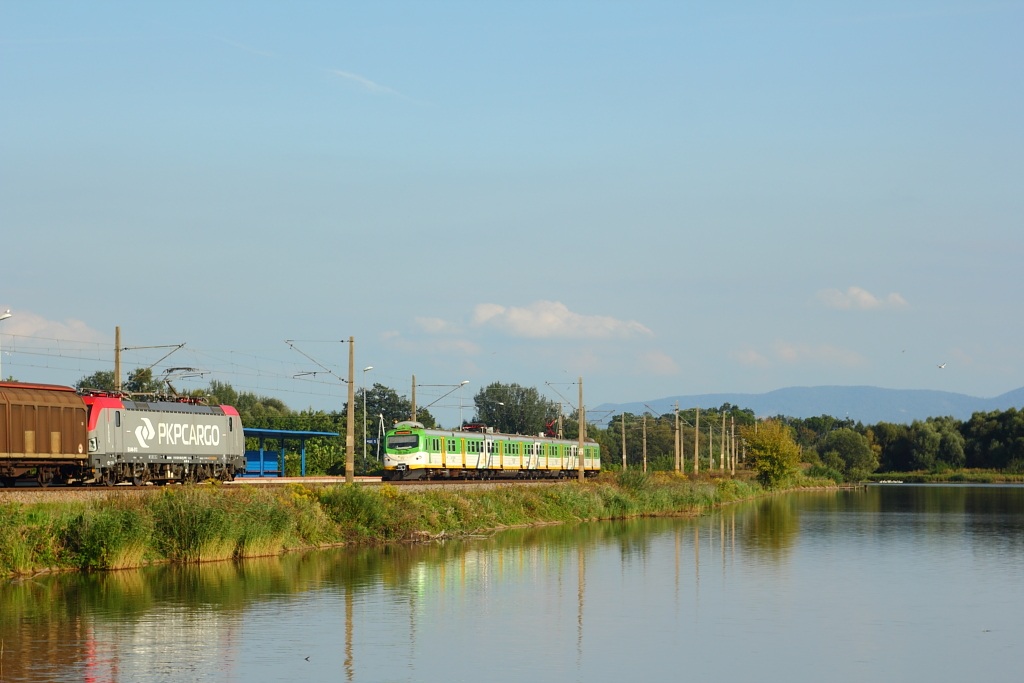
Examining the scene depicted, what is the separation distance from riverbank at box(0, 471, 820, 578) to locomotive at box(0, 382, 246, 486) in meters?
6.31

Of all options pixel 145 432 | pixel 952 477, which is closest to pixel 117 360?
pixel 145 432

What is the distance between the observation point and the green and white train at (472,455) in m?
75.5

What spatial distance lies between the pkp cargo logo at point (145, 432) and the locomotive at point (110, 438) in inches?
1.6

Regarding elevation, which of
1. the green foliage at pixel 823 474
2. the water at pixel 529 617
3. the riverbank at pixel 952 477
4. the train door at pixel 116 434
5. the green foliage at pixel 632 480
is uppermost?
the train door at pixel 116 434

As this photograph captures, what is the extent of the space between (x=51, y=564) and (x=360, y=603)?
32.5 ft

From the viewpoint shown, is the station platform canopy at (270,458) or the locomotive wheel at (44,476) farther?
the station platform canopy at (270,458)

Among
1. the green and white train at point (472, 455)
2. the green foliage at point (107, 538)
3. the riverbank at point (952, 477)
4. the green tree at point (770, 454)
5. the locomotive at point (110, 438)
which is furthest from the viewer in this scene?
the riverbank at point (952, 477)

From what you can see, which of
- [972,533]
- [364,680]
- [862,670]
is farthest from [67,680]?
[972,533]

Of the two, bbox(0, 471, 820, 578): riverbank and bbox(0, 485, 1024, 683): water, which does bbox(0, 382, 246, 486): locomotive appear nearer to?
bbox(0, 471, 820, 578): riverbank

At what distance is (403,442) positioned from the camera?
7562 cm

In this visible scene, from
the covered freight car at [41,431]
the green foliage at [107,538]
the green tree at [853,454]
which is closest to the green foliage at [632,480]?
the covered freight car at [41,431]

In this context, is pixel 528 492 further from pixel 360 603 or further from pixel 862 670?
pixel 862 670

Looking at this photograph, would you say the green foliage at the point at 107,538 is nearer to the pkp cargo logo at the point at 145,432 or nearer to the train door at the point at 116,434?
the train door at the point at 116,434

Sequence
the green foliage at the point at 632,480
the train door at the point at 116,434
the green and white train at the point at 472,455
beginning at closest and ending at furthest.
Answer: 1. the train door at the point at 116,434
2. the green and white train at the point at 472,455
3. the green foliage at the point at 632,480
